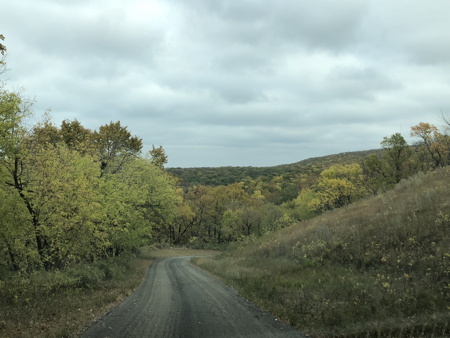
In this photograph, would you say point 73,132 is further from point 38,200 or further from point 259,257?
point 259,257

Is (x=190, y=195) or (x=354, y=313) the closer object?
(x=354, y=313)

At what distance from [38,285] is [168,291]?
5.71 m

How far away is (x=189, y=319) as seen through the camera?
9852 millimetres

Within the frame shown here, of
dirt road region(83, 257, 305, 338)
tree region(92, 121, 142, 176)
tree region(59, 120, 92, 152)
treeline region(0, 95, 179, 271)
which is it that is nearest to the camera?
dirt road region(83, 257, 305, 338)

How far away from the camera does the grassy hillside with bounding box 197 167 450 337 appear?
26.5 ft

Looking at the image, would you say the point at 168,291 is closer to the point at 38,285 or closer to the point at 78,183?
the point at 38,285

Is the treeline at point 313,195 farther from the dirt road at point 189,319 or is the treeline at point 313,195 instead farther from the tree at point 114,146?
the dirt road at point 189,319

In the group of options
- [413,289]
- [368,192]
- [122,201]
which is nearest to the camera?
[413,289]

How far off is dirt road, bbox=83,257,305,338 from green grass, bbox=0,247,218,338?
0.66m

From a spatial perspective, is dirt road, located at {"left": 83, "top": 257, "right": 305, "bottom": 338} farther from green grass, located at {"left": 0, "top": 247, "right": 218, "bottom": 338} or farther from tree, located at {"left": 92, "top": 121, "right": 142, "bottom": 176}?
tree, located at {"left": 92, "top": 121, "right": 142, "bottom": 176}

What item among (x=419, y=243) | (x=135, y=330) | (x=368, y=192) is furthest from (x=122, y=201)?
(x=368, y=192)

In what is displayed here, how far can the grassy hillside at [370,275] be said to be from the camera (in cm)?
807

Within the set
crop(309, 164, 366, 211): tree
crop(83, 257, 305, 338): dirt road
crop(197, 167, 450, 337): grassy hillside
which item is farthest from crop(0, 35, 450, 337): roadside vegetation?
crop(309, 164, 366, 211): tree

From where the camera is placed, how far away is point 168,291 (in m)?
15.9
